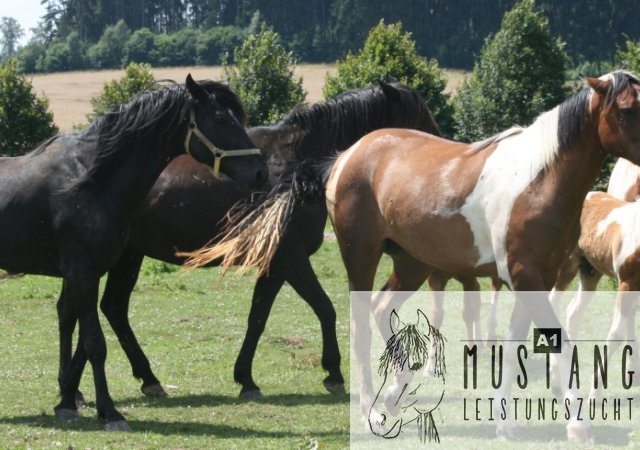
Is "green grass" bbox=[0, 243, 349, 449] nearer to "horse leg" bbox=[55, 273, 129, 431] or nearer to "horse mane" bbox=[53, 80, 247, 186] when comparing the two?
"horse leg" bbox=[55, 273, 129, 431]

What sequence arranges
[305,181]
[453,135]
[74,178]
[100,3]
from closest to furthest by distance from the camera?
[74,178] → [305,181] → [453,135] → [100,3]

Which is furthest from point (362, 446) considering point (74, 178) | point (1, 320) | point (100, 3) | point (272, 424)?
point (100, 3)

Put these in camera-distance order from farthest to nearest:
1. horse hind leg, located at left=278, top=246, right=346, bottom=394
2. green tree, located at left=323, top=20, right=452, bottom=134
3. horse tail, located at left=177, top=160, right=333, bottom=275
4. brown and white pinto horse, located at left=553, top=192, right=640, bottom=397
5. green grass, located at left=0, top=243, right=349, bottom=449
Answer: green tree, located at left=323, top=20, right=452, bottom=134
horse hind leg, located at left=278, top=246, right=346, bottom=394
brown and white pinto horse, located at left=553, top=192, right=640, bottom=397
horse tail, located at left=177, top=160, right=333, bottom=275
green grass, located at left=0, top=243, right=349, bottom=449

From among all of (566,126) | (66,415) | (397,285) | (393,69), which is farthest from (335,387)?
(393,69)

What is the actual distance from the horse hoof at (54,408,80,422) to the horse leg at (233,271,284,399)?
1654mm

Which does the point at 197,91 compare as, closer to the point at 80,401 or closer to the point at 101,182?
the point at 101,182

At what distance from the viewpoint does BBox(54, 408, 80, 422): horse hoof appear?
8.01 meters

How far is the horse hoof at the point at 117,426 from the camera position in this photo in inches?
298

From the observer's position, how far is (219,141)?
309 inches

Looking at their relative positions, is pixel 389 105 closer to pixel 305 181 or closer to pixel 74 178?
pixel 305 181

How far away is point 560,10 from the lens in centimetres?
9094

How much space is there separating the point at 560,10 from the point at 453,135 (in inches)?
2309

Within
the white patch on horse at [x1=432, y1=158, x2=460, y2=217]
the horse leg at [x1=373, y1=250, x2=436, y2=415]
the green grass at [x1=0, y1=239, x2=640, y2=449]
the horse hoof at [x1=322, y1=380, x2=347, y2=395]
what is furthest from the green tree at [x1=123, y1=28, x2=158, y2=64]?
the white patch on horse at [x1=432, y1=158, x2=460, y2=217]

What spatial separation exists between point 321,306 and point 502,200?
9.13ft
